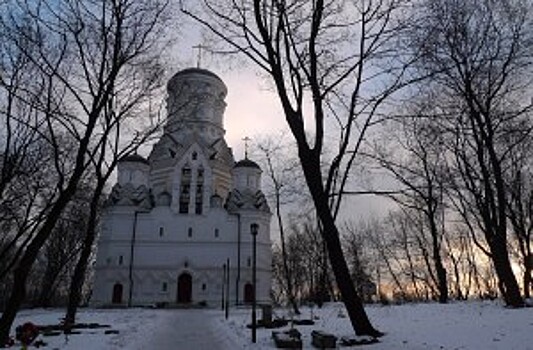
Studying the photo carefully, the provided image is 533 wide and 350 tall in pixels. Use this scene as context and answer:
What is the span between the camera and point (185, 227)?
56.7 m

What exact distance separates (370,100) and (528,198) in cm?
2101

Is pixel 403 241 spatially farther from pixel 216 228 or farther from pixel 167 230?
pixel 167 230

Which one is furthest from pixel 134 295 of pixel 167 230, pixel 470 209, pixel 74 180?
pixel 74 180

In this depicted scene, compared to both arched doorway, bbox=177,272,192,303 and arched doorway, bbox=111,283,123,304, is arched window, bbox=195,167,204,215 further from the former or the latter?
arched doorway, bbox=111,283,123,304

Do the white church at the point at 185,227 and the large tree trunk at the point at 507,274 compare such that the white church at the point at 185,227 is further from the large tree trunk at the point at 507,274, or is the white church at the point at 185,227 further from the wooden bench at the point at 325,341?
the wooden bench at the point at 325,341

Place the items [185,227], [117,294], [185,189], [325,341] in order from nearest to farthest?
[325,341], [117,294], [185,227], [185,189]

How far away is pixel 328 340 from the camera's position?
37.2 feet

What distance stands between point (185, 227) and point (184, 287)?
22.3 feet

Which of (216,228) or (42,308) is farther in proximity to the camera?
(216,228)

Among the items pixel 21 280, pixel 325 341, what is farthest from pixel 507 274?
pixel 21 280

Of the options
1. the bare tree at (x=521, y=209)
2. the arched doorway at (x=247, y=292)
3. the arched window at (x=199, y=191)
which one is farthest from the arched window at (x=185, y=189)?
the bare tree at (x=521, y=209)

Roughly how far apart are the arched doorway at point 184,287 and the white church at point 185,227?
0.11 metres

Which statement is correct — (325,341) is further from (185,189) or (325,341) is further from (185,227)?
(185,189)

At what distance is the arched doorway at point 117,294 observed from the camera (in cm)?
5259
